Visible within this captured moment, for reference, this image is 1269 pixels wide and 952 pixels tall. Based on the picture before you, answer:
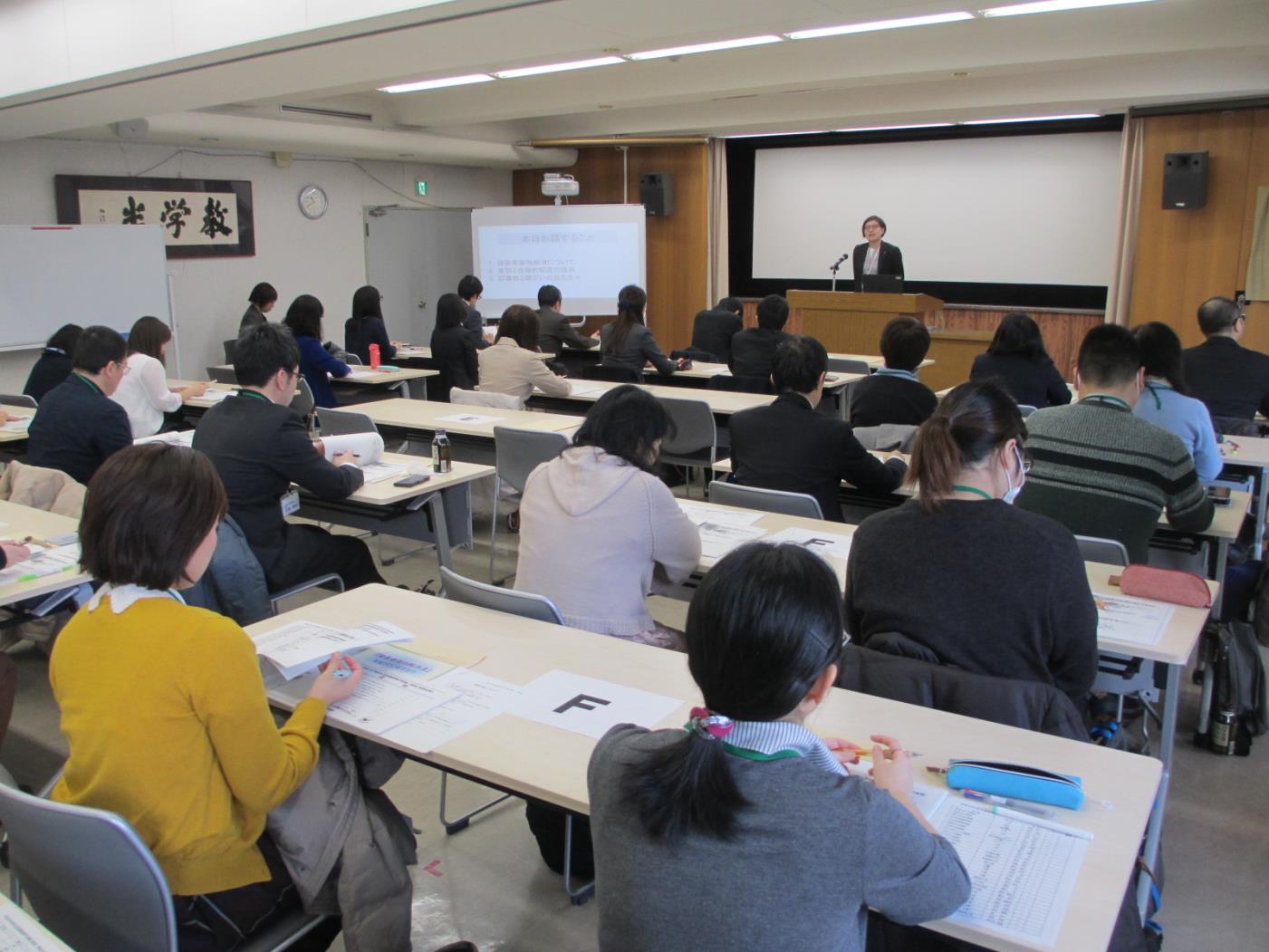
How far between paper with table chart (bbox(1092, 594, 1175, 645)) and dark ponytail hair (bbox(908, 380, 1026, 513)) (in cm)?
48

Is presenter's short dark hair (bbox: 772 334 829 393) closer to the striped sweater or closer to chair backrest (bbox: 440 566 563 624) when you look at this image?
the striped sweater

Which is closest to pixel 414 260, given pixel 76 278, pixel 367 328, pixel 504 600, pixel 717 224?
pixel 367 328

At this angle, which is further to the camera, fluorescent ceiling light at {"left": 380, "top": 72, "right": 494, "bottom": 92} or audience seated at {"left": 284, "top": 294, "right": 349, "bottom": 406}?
fluorescent ceiling light at {"left": 380, "top": 72, "right": 494, "bottom": 92}

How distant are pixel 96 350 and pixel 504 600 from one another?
246 centimetres

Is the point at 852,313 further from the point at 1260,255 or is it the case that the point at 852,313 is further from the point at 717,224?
the point at 1260,255

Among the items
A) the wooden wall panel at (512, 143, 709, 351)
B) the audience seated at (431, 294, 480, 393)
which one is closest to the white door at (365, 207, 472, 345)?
the wooden wall panel at (512, 143, 709, 351)

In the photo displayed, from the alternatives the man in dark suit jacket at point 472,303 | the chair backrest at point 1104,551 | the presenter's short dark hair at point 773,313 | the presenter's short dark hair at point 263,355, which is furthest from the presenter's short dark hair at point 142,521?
the man in dark suit jacket at point 472,303

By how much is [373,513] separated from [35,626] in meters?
1.58

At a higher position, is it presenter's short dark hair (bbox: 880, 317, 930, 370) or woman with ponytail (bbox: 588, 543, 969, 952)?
presenter's short dark hair (bbox: 880, 317, 930, 370)

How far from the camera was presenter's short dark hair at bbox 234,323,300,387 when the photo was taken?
133 inches

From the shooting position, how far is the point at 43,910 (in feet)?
5.57

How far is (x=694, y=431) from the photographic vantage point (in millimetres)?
5691

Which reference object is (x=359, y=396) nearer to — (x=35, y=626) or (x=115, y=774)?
(x=35, y=626)

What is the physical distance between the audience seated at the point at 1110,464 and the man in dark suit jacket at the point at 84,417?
3.38 m
